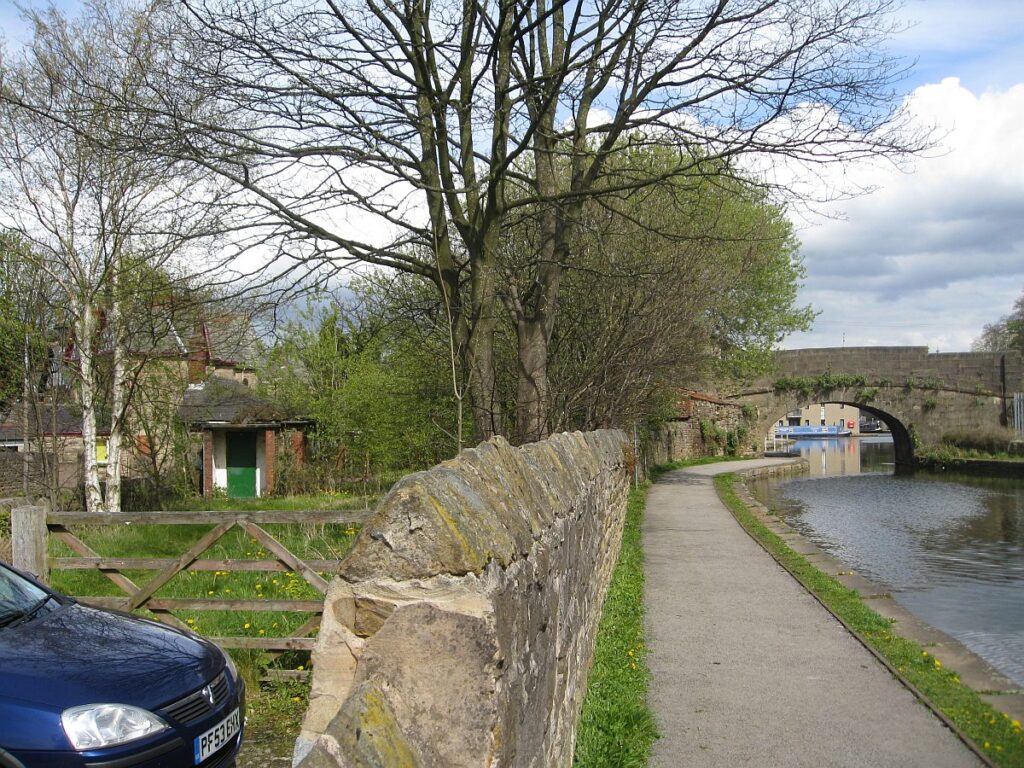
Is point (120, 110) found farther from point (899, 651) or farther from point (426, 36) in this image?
point (899, 651)

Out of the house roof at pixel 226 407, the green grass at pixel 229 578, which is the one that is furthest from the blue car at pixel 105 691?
the house roof at pixel 226 407

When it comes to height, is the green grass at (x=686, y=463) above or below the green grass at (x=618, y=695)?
below

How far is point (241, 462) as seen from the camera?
26.9 m

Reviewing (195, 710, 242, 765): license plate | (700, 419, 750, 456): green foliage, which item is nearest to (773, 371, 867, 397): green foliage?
(700, 419, 750, 456): green foliage

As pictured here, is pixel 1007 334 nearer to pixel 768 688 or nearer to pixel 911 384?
pixel 911 384

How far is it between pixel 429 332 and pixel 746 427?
1332 inches

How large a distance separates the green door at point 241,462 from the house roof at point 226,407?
864 millimetres

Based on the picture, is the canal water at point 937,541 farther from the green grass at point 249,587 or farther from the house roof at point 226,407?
the house roof at point 226,407

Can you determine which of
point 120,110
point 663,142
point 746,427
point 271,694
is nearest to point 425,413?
point 663,142

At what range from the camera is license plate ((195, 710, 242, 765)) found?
4590 millimetres

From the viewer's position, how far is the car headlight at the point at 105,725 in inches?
160

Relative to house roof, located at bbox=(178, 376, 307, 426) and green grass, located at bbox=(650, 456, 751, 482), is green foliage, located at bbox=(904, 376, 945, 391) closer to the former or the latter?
green grass, located at bbox=(650, 456, 751, 482)

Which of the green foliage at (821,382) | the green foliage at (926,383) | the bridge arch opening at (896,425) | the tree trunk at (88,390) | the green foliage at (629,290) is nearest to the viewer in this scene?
the green foliage at (629,290)

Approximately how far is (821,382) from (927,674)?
37.1 m
